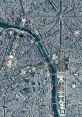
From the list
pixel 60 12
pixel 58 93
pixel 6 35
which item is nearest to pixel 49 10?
pixel 60 12

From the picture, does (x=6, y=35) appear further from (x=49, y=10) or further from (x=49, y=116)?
(x=49, y=116)

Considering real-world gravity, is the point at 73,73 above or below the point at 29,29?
below

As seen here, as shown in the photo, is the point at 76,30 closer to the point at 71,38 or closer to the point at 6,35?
the point at 71,38

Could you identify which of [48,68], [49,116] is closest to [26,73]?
[48,68]

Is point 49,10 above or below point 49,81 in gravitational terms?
above

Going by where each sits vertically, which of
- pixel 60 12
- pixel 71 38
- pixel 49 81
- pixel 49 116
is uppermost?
pixel 60 12

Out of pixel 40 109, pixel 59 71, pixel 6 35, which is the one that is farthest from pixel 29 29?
pixel 40 109
